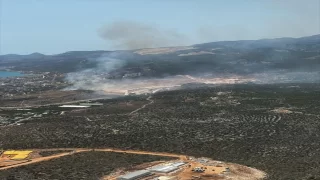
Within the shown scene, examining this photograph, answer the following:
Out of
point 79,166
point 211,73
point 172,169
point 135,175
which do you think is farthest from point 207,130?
point 211,73

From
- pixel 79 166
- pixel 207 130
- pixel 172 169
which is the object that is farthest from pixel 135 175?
pixel 207 130

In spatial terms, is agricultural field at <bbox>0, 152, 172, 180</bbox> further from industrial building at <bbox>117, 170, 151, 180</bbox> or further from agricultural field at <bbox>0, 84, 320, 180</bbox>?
agricultural field at <bbox>0, 84, 320, 180</bbox>

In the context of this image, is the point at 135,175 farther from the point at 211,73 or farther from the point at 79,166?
the point at 211,73

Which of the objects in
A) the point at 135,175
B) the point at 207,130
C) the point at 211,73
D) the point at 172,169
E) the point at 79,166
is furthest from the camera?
the point at 211,73

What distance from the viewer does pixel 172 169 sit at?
4244 cm

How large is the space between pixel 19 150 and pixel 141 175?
2067 cm

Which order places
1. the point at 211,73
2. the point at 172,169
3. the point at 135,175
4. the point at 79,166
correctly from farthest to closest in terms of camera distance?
the point at 211,73 → the point at 79,166 → the point at 172,169 → the point at 135,175

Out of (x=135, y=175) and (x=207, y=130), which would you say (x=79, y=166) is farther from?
(x=207, y=130)

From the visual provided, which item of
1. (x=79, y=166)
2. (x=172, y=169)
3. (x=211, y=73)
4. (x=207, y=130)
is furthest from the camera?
(x=211, y=73)

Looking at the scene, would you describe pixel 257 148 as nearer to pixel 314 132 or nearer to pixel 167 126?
pixel 314 132

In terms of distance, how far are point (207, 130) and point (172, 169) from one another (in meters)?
20.5

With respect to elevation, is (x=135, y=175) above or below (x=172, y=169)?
above

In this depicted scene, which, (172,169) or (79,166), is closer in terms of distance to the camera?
(172,169)

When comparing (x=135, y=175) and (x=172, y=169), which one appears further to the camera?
(x=172, y=169)
